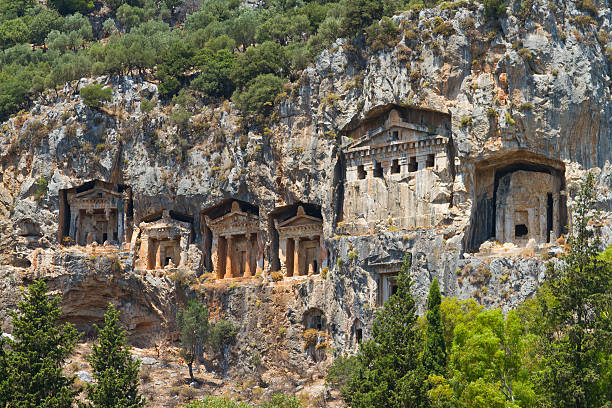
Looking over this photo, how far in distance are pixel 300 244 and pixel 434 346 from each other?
24370 mm

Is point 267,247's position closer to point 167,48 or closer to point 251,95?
point 251,95

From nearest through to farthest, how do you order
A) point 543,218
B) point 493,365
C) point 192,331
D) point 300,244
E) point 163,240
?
point 493,365, point 543,218, point 192,331, point 300,244, point 163,240

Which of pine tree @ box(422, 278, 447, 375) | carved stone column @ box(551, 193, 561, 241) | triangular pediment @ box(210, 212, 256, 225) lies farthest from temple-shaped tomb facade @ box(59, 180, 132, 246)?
pine tree @ box(422, 278, 447, 375)

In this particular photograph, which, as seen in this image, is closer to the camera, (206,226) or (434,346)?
(434,346)

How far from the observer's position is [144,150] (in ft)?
258

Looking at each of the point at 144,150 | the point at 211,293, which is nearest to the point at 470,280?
the point at 211,293

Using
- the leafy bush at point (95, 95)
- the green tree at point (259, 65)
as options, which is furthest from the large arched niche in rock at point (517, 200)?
the leafy bush at point (95, 95)

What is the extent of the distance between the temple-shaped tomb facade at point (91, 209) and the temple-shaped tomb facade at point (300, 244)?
12080 millimetres

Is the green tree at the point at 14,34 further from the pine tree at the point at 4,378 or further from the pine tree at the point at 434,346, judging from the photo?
the pine tree at the point at 434,346

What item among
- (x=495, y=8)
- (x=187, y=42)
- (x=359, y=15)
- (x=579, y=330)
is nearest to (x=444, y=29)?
(x=495, y=8)

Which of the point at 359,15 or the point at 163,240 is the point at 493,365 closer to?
the point at 359,15

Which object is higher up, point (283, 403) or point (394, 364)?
point (394, 364)

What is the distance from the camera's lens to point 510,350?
154 feet

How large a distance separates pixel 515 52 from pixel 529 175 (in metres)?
7.12
